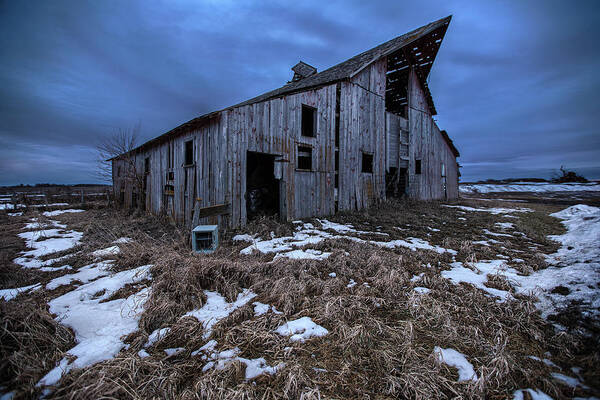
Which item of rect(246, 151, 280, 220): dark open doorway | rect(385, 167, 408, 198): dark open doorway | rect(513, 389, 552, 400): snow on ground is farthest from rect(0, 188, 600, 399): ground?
rect(385, 167, 408, 198): dark open doorway

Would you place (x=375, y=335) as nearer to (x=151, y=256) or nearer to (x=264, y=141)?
(x=151, y=256)

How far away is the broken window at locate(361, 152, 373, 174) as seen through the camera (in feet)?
43.5

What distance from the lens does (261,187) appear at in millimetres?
12156

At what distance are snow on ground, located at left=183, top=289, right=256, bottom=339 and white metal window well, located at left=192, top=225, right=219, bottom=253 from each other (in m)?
2.20

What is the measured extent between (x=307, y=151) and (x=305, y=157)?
1.27 ft

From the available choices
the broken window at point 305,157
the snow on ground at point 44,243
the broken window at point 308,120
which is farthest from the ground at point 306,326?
the broken window at point 308,120

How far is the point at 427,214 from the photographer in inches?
460

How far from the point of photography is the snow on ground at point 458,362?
81.4 inches

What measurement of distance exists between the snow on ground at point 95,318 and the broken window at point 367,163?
11856mm

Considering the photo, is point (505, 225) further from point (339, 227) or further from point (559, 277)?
point (339, 227)

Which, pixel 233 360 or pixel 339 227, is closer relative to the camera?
pixel 233 360

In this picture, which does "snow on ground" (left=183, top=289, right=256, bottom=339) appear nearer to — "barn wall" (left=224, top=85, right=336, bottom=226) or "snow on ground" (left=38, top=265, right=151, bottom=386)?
"snow on ground" (left=38, top=265, right=151, bottom=386)

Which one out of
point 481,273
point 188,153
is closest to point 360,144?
point 188,153

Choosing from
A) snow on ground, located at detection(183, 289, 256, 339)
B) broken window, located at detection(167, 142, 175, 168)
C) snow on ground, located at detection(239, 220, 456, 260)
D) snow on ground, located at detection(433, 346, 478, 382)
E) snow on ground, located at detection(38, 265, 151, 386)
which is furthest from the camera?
broken window, located at detection(167, 142, 175, 168)
